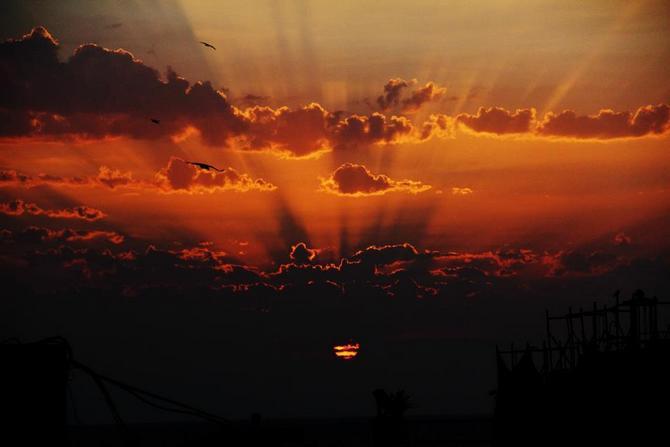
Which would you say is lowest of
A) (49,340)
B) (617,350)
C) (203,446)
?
(203,446)

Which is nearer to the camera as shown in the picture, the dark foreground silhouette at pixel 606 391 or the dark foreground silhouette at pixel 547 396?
the dark foreground silhouette at pixel 547 396

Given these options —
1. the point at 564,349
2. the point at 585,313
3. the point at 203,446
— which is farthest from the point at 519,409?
the point at 203,446

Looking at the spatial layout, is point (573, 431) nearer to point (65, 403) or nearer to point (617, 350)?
point (617, 350)

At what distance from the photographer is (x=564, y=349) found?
5981 centimetres

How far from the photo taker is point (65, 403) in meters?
23.7

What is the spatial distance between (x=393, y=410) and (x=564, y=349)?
68.8 ft

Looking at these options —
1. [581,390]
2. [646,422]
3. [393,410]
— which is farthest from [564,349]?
[393,410]

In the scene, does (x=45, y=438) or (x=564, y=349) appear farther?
(x=564, y=349)

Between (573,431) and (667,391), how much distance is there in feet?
27.8

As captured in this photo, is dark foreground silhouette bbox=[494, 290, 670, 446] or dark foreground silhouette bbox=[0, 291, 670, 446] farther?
dark foreground silhouette bbox=[494, 290, 670, 446]

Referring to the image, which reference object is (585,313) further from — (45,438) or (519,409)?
(45,438)

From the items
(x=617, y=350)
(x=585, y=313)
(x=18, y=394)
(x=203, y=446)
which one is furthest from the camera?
(x=585, y=313)

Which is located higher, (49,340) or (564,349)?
(564,349)

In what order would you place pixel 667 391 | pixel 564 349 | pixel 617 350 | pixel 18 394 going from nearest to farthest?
pixel 18 394 → pixel 667 391 → pixel 617 350 → pixel 564 349
